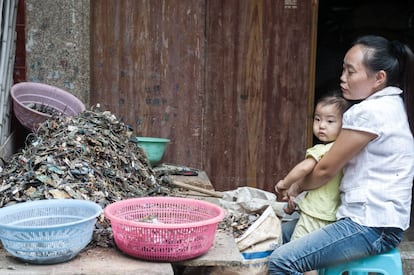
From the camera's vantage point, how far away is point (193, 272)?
3322 mm

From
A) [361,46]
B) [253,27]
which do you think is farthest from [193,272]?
[253,27]

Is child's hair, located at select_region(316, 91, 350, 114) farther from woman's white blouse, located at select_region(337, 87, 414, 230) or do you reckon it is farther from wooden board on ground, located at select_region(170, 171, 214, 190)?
wooden board on ground, located at select_region(170, 171, 214, 190)

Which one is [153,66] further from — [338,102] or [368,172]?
[368,172]

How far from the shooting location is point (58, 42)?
488cm

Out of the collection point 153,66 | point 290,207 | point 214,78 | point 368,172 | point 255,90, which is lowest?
point 290,207

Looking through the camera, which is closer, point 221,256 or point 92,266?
point 92,266

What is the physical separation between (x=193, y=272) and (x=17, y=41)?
2732 mm

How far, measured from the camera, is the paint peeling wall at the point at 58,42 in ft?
15.9

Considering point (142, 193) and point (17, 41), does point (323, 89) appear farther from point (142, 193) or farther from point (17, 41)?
point (142, 193)

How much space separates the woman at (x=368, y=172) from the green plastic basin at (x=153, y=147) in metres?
1.87

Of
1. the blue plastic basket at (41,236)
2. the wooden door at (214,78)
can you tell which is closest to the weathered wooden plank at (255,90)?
the wooden door at (214,78)

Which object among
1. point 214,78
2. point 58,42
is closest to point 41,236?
point 58,42

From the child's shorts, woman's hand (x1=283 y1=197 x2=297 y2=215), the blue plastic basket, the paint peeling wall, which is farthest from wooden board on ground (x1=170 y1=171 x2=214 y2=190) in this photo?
the blue plastic basket

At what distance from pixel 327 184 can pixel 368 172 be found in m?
0.32
